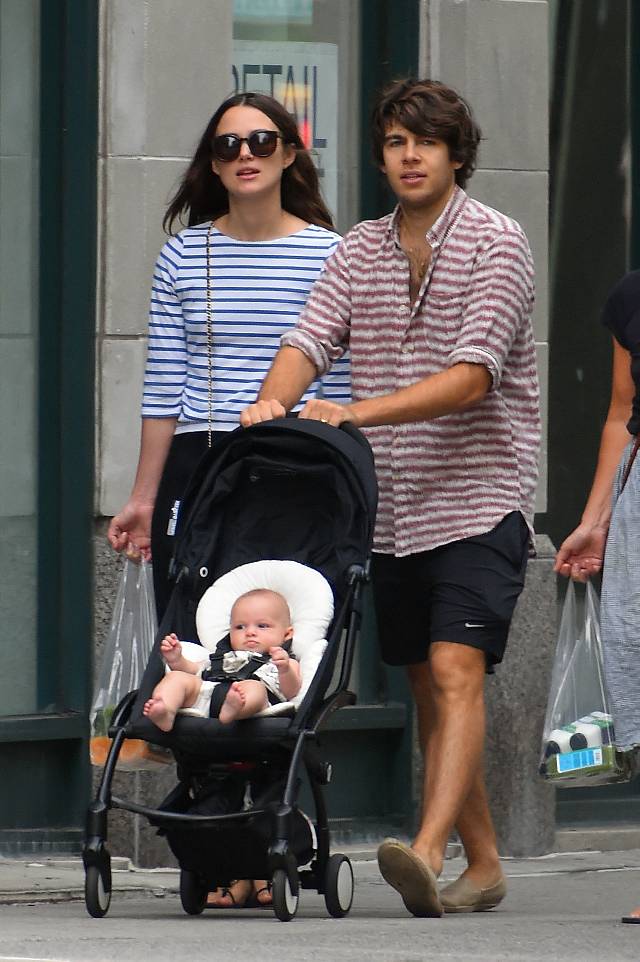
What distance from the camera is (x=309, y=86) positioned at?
9.04 metres

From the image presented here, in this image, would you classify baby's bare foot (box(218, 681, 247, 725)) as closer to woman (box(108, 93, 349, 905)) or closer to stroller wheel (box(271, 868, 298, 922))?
stroller wheel (box(271, 868, 298, 922))

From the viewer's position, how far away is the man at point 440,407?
6.54 metres

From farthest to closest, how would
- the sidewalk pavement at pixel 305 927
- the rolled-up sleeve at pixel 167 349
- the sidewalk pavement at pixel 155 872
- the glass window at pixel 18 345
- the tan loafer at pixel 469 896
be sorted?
the glass window at pixel 18 345
the sidewalk pavement at pixel 155 872
the rolled-up sleeve at pixel 167 349
the tan loafer at pixel 469 896
the sidewalk pavement at pixel 305 927

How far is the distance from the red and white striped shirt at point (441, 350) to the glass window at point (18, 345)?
1931mm

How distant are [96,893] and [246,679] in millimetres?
696

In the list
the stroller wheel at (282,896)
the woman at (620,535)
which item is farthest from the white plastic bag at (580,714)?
the stroller wheel at (282,896)

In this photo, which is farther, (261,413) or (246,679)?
(261,413)

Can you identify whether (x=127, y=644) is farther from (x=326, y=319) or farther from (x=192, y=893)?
(x=326, y=319)

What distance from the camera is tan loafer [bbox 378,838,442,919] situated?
617 centimetres

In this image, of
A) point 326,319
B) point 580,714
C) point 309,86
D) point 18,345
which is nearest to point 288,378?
point 326,319

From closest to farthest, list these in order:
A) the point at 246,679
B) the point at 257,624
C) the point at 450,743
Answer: the point at 246,679
the point at 257,624
the point at 450,743

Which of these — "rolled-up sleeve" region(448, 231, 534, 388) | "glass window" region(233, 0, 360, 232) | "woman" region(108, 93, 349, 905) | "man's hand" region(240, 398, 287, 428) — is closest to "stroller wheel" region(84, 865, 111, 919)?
"woman" region(108, 93, 349, 905)

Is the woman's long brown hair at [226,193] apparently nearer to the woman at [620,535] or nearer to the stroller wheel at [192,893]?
the woman at [620,535]

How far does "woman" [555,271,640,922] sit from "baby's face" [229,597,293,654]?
0.83 m
